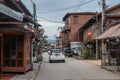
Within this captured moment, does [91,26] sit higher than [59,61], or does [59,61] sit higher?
[91,26]

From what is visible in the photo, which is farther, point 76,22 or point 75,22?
point 75,22

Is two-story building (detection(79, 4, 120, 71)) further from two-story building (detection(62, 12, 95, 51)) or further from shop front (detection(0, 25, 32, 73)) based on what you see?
two-story building (detection(62, 12, 95, 51))

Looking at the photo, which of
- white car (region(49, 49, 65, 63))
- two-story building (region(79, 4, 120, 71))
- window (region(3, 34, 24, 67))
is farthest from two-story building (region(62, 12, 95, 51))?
window (region(3, 34, 24, 67))

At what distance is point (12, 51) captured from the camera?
2575 centimetres

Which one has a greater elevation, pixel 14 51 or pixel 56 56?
pixel 14 51

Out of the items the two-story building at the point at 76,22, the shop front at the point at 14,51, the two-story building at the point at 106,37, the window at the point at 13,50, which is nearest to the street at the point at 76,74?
the shop front at the point at 14,51

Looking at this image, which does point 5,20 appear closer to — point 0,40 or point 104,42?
point 0,40

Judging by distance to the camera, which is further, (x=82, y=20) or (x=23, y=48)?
(x=82, y=20)

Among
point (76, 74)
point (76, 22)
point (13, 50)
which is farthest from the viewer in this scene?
point (76, 22)

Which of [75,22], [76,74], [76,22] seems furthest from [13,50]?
[75,22]

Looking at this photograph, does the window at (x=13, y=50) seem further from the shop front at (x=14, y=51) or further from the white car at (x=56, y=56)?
the white car at (x=56, y=56)

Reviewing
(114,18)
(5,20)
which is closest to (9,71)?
(5,20)

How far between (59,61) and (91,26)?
67.0 feet

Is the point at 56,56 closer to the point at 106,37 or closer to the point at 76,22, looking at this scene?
the point at 106,37
